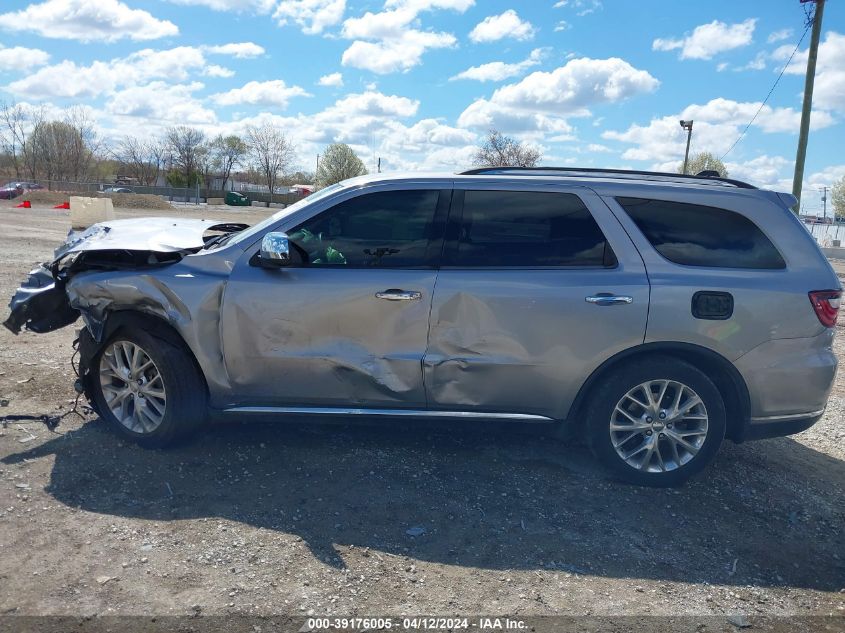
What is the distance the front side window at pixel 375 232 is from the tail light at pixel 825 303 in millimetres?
2338

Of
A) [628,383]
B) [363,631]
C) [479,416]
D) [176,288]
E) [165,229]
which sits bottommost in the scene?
[363,631]

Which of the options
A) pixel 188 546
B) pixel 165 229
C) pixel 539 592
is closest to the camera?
pixel 539 592

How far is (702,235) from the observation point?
429 centimetres

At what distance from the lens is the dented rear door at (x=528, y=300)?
416 centimetres

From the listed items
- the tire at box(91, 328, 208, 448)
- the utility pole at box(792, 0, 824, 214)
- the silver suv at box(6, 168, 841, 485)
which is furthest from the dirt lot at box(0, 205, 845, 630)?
the utility pole at box(792, 0, 824, 214)

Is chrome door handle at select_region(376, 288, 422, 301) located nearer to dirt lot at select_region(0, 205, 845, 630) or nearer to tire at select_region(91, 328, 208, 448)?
dirt lot at select_region(0, 205, 845, 630)

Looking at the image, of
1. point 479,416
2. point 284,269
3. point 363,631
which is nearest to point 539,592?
point 363,631

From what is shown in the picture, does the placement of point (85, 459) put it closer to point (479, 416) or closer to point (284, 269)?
point (284, 269)

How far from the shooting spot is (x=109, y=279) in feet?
14.5

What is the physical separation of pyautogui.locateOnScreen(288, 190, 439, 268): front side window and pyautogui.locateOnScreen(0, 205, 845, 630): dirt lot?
1191mm

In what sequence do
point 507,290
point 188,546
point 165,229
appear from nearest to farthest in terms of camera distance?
1. point 188,546
2. point 507,290
3. point 165,229

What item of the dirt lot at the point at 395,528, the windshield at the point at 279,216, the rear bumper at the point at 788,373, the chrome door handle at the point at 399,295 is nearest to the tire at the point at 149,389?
the dirt lot at the point at 395,528

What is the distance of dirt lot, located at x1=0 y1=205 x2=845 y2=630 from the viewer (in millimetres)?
3133

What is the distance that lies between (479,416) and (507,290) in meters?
0.80
